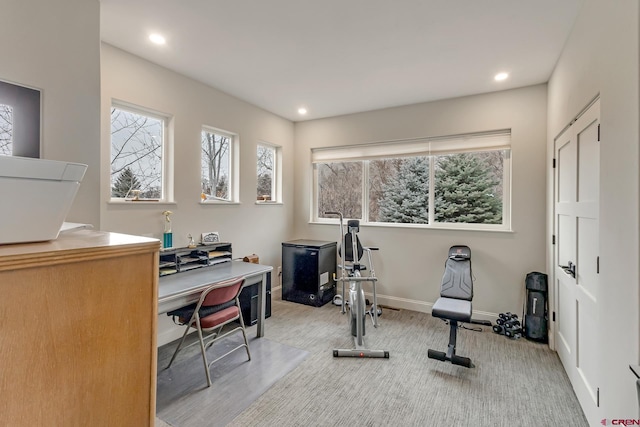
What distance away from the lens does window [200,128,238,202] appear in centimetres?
368

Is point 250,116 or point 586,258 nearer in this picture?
point 586,258

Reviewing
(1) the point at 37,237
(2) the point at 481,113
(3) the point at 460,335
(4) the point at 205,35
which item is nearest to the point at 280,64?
(4) the point at 205,35

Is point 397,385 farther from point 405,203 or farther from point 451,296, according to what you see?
point 405,203

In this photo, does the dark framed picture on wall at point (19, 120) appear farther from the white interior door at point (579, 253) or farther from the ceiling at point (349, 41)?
the white interior door at point (579, 253)

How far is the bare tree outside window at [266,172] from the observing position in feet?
14.8

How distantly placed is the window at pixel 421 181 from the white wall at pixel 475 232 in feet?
0.49

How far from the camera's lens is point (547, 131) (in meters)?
3.34

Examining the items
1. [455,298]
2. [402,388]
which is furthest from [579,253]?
[402,388]

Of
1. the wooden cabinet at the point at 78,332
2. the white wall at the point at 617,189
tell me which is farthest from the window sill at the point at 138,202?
the white wall at the point at 617,189

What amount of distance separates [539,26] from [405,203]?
7.88 ft

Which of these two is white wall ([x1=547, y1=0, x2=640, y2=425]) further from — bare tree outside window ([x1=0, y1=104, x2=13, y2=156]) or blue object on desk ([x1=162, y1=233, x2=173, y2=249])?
blue object on desk ([x1=162, y1=233, x2=173, y2=249])

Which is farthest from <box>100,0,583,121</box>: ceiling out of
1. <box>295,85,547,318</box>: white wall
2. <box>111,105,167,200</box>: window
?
<box>111,105,167,200</box>: window

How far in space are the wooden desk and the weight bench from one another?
175 cm

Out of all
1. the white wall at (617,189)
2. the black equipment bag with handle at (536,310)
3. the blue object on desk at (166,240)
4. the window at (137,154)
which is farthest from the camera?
the black equipment bag with handle at (536,310)
